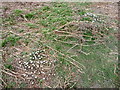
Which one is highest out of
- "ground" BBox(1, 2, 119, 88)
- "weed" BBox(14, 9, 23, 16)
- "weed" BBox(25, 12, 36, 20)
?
"weed" BBox(14, 9, 23, 16)

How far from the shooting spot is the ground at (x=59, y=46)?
1.97 m

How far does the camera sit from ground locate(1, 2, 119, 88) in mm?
1975

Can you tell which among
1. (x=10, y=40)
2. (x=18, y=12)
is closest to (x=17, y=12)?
(x=18, y=12)

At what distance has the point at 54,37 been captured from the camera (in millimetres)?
2432

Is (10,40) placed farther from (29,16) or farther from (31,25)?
(29,16)

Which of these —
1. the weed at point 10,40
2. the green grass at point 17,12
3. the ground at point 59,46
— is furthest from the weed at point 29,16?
the weed at point 10,40

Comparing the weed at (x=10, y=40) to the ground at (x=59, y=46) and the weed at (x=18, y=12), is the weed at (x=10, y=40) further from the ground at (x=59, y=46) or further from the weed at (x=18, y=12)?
the weed at (x=18, y=12)

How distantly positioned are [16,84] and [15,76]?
0.10m

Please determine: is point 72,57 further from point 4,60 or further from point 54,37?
point 4,60

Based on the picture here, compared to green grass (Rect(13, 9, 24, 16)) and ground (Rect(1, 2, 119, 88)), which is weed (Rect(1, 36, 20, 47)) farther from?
green grass (Rect(13, 9, 24, 16))

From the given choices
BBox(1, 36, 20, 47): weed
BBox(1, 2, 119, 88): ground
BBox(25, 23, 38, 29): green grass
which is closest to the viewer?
BBox(1, 2, 119, 88): ground

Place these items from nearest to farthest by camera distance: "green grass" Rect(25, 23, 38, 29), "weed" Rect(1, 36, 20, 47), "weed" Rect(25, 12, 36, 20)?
1. "weed" Rect(1, 36, 20, 47)
2. "green grass" Rect(25, 23, 38, 29)
3. "weed" Rect(25, 12, 36, 20)

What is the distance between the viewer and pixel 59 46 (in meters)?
2.31

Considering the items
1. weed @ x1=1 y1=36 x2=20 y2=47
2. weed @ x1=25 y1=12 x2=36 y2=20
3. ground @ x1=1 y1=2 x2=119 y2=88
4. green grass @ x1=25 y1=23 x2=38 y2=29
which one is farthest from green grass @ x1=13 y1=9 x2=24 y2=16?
weed @ x1=1 y1=36 x2=20 y2=47
